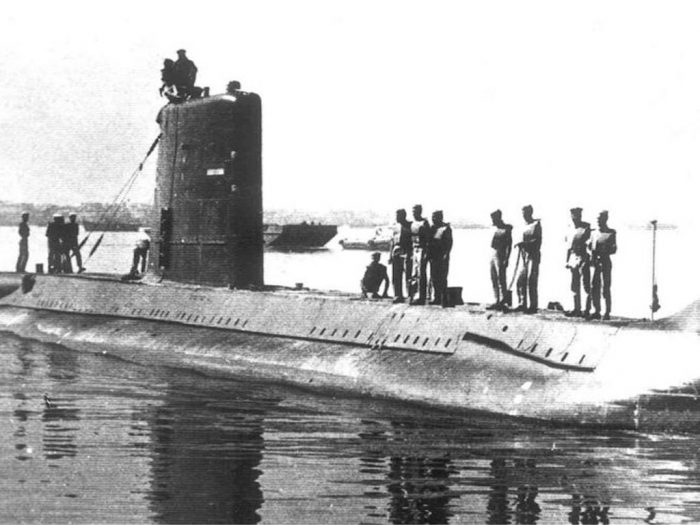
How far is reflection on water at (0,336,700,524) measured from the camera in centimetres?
775

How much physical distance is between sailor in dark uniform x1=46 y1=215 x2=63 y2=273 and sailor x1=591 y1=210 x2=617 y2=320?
1346 cm

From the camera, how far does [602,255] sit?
12.6m

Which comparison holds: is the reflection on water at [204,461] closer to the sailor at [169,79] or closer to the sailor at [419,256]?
the sailor at [419,256]

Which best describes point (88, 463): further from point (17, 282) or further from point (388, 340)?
point (17, 282)

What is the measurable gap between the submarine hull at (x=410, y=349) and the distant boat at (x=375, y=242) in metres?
56.7

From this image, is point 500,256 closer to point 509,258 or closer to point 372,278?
point 509,258

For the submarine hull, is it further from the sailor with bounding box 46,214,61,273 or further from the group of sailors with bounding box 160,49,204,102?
the sailor with bounding box 46,214,61,273

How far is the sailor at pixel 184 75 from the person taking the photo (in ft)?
58.7

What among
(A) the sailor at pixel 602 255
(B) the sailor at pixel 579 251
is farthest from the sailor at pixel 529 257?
(A) the sailor at pixel 602 255

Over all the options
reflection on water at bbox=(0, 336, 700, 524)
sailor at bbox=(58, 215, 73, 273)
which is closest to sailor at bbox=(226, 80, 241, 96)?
reflection on water at bbox=(0, 336, 700, 524)

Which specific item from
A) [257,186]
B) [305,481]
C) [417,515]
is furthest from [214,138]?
[417,515]

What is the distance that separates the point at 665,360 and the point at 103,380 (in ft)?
25.0

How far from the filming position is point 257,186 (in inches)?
677

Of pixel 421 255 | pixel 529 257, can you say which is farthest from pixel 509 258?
pixel 421 255
